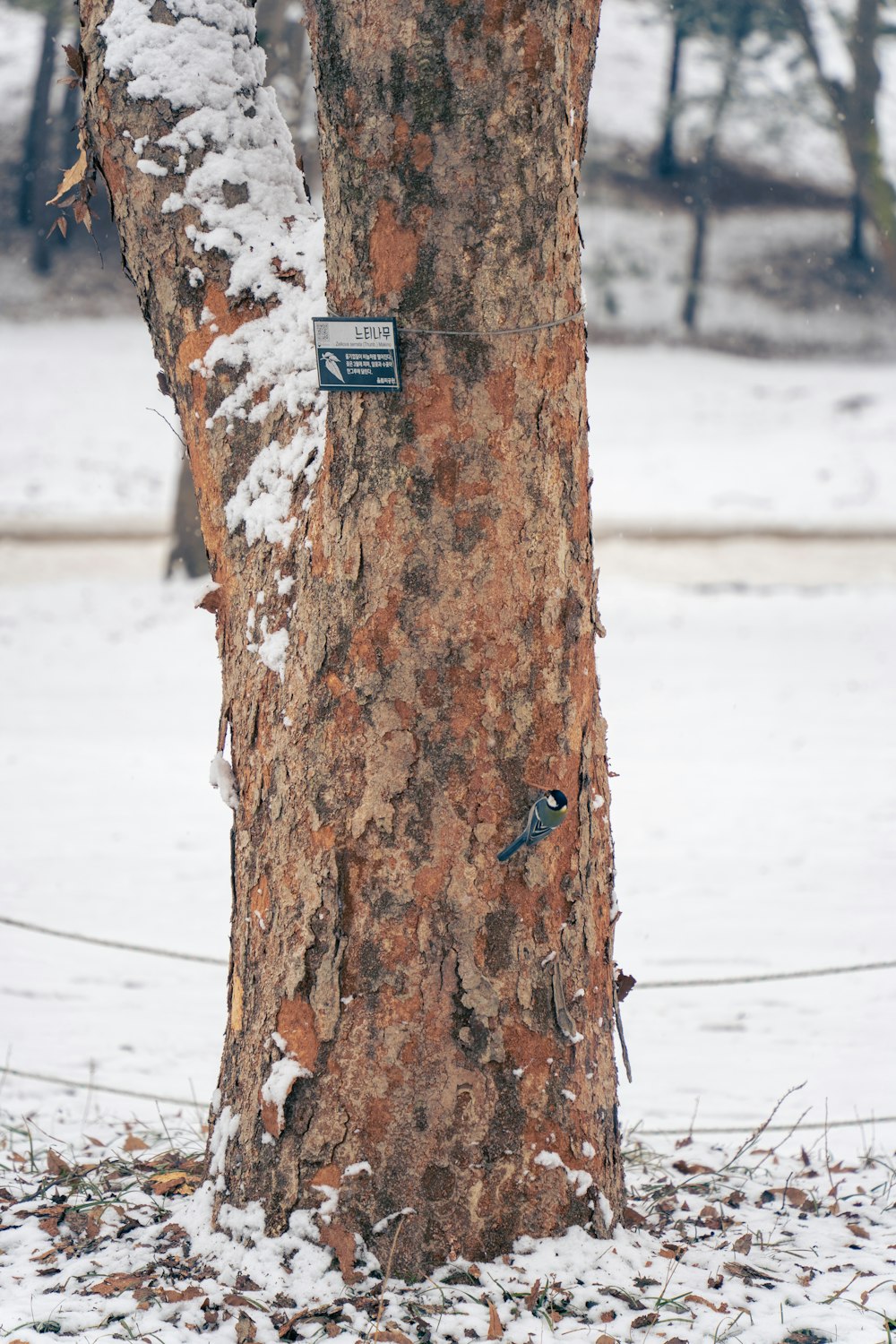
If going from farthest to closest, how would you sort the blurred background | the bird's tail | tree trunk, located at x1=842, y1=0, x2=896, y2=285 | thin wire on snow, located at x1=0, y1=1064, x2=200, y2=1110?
tree trunk, located at x1=842, y1=0, x2=896, y2=285 < the blurred background < thin wire on snow, located at x1=0, y1=1064, x2=200, y2=1110 < the bird's tail

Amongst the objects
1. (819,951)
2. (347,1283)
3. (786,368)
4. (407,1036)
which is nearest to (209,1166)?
(347,1283)

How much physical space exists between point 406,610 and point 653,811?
4764 mm

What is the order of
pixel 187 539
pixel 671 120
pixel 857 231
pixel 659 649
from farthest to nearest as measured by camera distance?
pixel 671 120
pixel 857 231
pixel 187 539
pixel 659 649

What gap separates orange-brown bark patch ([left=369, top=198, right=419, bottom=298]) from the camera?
220 centimetres

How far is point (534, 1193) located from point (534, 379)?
1.50 meters

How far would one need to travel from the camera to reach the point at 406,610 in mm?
2283

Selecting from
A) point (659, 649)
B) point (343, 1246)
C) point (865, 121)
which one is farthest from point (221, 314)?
point (865, 121)

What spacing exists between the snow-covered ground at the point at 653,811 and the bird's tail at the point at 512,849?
210cm

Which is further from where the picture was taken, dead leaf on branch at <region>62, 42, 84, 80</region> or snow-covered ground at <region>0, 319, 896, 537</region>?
snow-covered ground at <region>0, 319, 896, 537</region>

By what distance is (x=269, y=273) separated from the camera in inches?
95.8

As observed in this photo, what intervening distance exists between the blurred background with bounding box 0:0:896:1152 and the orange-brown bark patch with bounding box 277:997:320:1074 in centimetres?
144

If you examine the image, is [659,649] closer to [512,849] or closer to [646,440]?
[512,849]

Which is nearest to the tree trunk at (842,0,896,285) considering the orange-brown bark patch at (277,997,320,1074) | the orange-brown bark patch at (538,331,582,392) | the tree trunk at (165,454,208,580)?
the tree trunk at (165,454,208,580)

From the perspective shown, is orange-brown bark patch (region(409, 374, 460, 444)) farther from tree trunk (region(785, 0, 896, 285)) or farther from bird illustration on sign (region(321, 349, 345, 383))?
tree trunk (region(785, 0, 896, 285))
